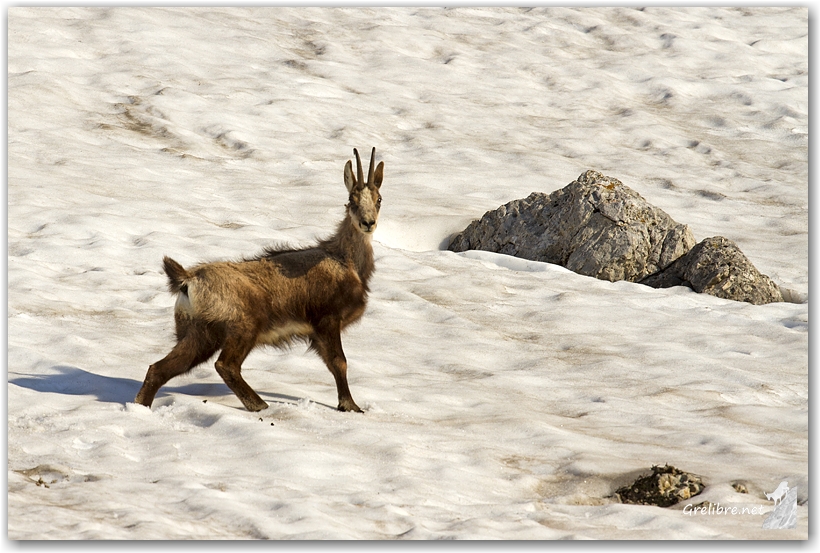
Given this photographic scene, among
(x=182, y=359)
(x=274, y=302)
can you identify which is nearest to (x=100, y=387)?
(x=182, y=359)

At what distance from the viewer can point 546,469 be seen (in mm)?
7457

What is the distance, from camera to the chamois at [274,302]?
27.1 feet

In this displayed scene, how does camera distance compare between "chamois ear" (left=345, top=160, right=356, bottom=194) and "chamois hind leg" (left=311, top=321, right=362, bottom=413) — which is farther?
"chamois ear" (left=345, top=160, right=356, bottom=194)

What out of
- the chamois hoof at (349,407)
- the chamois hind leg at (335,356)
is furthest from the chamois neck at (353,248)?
the chamois hoof at (349,407)

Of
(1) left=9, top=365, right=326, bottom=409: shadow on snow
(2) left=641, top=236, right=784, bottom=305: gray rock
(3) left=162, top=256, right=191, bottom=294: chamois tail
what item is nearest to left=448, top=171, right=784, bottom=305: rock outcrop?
(2) left=641, top=236, right=784, bottom=305: gray rock

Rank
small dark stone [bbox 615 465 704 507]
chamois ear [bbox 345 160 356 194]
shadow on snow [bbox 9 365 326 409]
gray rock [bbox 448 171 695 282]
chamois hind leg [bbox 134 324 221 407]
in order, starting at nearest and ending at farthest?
small dark stone [bbox 615 465 704 507] → chamois hind leg [bbox 134 324 221 407] → shadow on snow [bbox 9 365 326 409] → chamois ear [bbox 345 160 356 194] → gray rock [bbox 448 171 695 282]

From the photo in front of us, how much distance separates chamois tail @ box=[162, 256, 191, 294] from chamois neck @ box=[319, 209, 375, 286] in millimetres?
1658

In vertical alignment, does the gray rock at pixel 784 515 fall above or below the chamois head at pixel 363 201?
below

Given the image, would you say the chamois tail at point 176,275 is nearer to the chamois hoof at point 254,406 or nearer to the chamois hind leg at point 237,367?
the chamois hind leg at point 237,367

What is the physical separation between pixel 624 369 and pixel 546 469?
145 inches

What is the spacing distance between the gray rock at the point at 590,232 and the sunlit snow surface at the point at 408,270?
2.80ft

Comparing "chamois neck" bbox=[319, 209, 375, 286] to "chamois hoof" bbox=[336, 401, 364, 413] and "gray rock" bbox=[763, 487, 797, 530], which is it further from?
"gray rock" bbox=[763, 487, 797, 530]

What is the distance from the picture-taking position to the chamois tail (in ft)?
26.6

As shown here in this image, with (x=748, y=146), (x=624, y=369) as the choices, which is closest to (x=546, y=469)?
(x=624, y=369)
